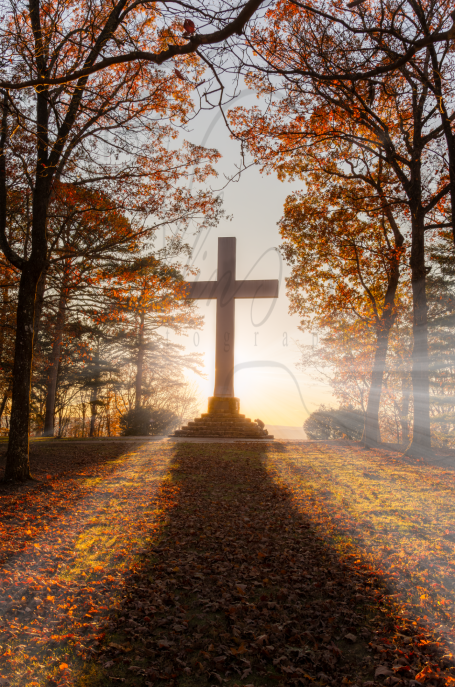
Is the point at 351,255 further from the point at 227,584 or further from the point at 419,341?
the point at 227,584

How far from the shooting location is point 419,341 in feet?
30.8

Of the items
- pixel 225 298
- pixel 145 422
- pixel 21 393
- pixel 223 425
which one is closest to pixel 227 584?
pixel 21 393

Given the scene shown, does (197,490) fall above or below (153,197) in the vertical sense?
below

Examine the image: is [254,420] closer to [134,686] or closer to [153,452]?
[153,452]

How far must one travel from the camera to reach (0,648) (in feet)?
9.20

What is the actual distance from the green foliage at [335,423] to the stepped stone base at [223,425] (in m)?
6.46

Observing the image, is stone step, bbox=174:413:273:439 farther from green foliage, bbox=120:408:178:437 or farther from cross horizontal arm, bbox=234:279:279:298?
cross horizontal arm, bbox=234:279:279:298

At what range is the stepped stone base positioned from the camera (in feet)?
46.2

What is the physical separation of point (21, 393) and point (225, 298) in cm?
891

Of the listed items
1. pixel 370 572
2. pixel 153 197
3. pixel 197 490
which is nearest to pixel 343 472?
pixel 197 490

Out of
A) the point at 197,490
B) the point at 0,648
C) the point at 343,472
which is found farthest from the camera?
the point at 343,472

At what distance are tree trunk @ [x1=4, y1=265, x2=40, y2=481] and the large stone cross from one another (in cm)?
818

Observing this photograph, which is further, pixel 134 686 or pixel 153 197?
pixel 153 197

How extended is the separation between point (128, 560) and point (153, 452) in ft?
21.2
